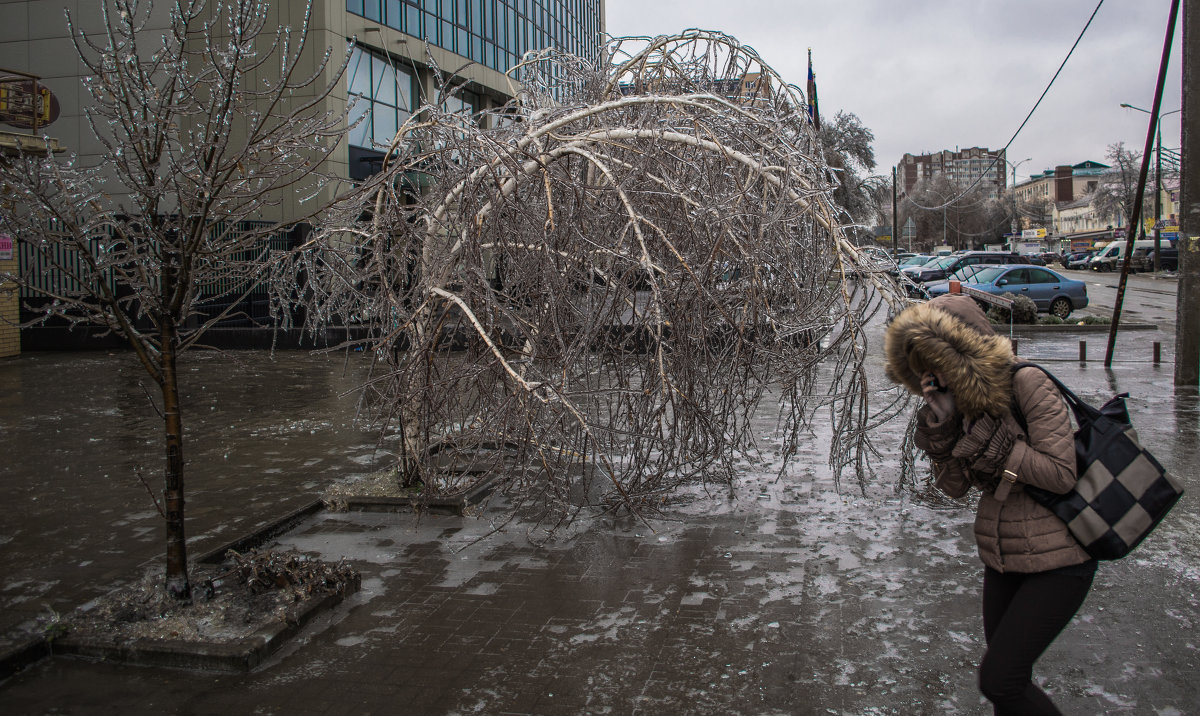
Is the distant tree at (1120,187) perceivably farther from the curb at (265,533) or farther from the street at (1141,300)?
the curb at (265,533)

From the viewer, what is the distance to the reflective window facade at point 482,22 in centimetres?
2552

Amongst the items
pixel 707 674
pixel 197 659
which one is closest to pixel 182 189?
pixel 197 659

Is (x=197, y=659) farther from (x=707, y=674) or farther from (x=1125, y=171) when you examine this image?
(x=1125, y=171)

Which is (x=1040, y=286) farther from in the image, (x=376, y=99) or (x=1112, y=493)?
(x=1112, y=493)

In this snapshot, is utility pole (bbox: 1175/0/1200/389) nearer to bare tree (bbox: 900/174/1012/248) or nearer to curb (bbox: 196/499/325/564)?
curb (bbox: 196/499/325/564)

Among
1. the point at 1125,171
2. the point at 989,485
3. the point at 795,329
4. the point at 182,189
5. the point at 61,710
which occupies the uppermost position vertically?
the point at 1125,171

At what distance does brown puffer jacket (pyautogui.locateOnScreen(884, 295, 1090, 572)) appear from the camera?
2.77m

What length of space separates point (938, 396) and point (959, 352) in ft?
0.58

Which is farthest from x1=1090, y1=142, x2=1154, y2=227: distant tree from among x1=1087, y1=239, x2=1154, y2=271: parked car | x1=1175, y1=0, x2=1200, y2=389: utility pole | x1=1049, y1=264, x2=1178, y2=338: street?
x1=1175, y1=0, x2=1200, y2=389: utility pole

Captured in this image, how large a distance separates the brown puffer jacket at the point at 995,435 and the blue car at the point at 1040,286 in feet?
74.4

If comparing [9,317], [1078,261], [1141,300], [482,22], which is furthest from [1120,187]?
[9,317]

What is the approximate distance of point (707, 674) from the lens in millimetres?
3938

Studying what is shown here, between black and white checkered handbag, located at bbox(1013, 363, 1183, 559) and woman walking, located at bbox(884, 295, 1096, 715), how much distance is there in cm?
6

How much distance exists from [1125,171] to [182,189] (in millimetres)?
73415
